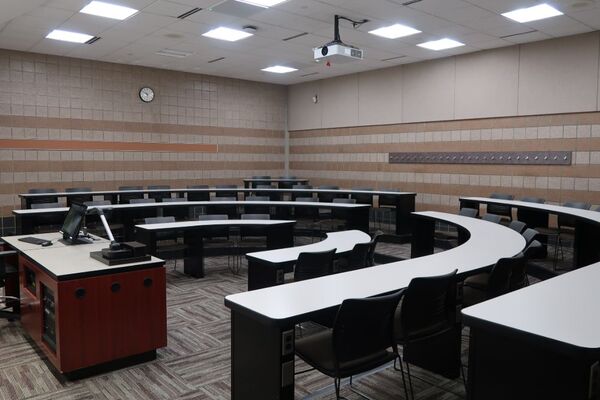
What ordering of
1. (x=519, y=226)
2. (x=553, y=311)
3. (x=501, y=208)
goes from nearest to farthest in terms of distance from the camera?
(x=553, y=311) < (x=519, y=226) < (x=501, y=208)

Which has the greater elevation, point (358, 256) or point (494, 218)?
point (494, 218)

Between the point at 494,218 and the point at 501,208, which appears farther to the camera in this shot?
the point at 501,208

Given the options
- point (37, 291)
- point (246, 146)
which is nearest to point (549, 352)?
point (37, 291)

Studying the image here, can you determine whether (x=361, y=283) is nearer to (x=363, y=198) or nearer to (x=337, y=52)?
(x=337, y=52)

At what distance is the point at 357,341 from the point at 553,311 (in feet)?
3.17

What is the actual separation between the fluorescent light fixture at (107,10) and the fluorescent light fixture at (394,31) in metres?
3.81

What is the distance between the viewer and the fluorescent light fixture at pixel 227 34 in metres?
7.98

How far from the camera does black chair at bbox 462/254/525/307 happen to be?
3.42 m

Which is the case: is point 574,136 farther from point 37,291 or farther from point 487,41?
point 37,291

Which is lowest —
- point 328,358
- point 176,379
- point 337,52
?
point 176,379

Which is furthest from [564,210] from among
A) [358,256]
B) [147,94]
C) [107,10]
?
[147,94]

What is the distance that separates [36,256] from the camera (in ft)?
12.9

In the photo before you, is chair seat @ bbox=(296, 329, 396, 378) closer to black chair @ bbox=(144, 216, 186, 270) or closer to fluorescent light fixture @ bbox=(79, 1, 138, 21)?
black chair @ bbox=(144, 216, 186, 270)

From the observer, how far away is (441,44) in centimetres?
889
